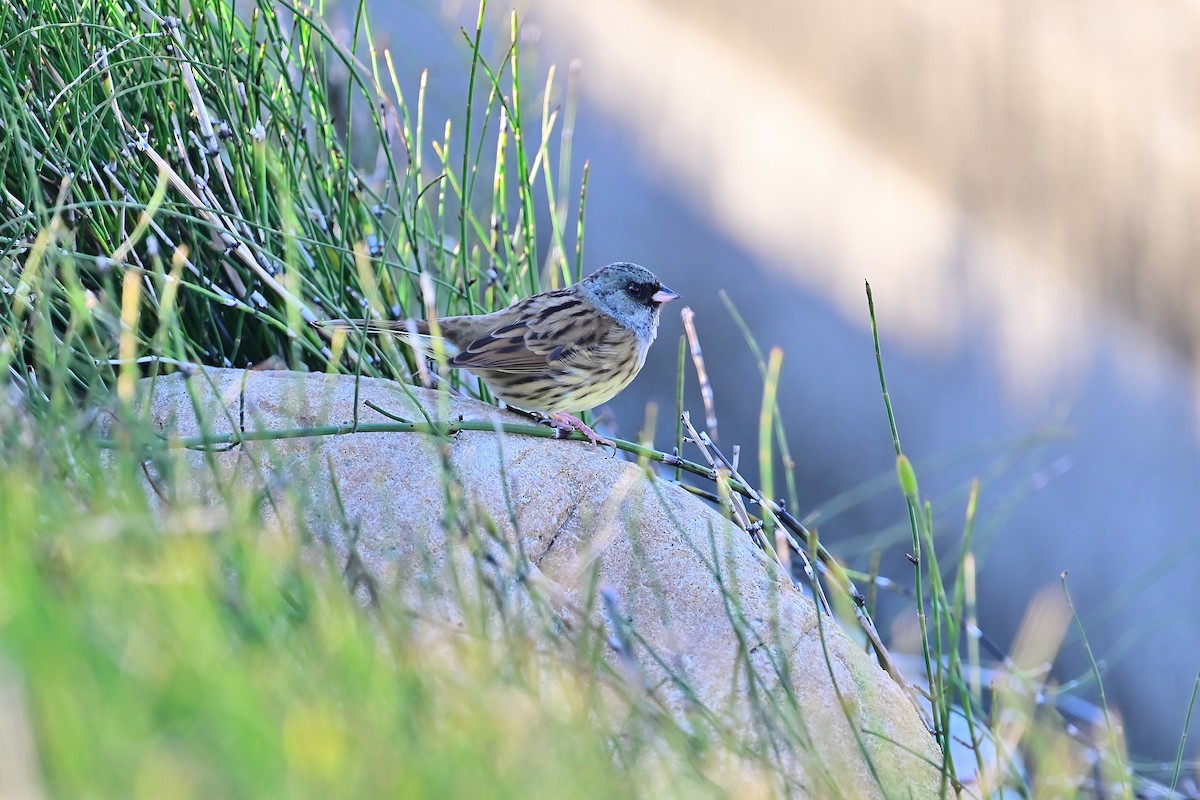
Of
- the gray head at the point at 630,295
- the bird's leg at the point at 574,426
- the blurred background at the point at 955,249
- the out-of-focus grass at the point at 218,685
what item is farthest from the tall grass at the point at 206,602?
the blurred background at the point at 955,249

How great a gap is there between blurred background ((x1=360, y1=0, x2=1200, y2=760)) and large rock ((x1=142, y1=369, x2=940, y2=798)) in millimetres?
1631

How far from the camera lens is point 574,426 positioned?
5.82 ft

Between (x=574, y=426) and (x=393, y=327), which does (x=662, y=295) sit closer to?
(x=574, y=426)

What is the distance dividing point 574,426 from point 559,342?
0.50 feet

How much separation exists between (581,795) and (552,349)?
1.23 meters

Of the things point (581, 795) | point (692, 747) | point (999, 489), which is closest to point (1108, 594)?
point (999, 489)

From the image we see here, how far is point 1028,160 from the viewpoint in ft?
11.1

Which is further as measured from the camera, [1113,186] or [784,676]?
[1113,186]

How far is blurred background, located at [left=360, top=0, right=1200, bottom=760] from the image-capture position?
322cm

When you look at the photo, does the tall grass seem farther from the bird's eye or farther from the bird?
the bird's eye

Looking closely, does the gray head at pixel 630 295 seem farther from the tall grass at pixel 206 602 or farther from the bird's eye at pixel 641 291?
the tall grass at pixel 206 602

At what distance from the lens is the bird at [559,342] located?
183 centimetres

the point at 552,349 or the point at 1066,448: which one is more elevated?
the point at 552,349

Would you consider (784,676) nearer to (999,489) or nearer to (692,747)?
(692,747)
